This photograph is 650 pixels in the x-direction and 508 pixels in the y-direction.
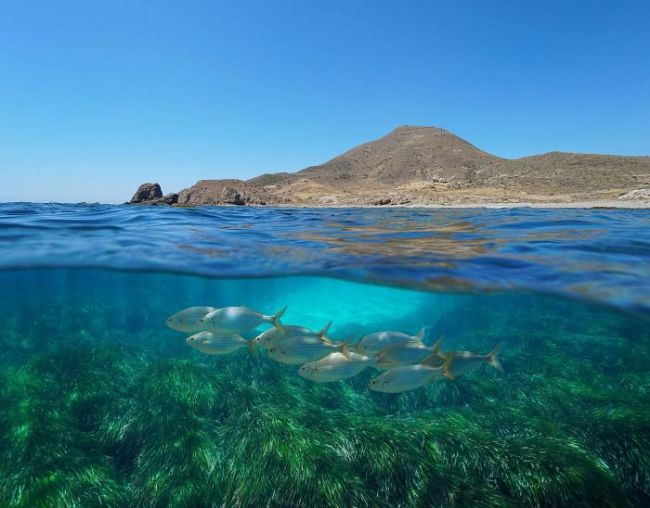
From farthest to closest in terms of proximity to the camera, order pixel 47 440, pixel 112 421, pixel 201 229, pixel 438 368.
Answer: pixel 201 229, pixel 112 421, pixel 47 440, pixel 438 368

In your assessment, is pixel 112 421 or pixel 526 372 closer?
pixel 112 421

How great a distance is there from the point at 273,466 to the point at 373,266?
5.18 metres

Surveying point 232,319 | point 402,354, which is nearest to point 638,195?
point 402,354

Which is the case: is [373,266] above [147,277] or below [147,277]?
above

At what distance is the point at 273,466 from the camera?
5320 mm

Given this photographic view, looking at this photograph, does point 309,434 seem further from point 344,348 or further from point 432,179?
point 432,179

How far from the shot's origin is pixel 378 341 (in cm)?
573

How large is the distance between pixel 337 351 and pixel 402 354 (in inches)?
41.3

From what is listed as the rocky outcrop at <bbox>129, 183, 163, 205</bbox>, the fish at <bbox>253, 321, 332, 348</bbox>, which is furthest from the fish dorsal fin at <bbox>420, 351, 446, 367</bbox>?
the rocky outcrop at <bbox>129, 183, 163, 205</bbox>

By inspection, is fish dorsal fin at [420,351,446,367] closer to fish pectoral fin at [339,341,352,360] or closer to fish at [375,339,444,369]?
fish at [375,339,444,369]

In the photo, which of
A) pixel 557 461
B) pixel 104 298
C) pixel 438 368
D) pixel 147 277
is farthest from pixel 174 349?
pixel 557 461

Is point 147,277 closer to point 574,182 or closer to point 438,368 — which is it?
point 438,368

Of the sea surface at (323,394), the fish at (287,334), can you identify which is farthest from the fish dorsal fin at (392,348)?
the sea surface at (323,394)

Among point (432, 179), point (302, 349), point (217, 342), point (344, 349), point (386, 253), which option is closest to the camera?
point (302, 349)
